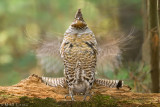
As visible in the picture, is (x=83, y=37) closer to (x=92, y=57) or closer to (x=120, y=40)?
(x=92, y=57)

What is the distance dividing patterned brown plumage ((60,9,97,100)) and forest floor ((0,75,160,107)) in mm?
157

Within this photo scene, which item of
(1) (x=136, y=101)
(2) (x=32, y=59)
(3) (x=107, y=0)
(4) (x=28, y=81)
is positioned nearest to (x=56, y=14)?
(2) (x=32, y=59)

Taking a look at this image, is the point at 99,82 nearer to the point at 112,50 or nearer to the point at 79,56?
the point at 79,56

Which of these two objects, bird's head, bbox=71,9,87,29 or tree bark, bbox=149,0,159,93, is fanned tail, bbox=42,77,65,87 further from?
tree bark, bbox=149,0,159,93

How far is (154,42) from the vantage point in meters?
3.61

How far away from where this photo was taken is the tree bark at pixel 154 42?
3.54 meters

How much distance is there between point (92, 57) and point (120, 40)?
3.43 feet

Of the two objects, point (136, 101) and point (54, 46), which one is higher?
point (54, 46)

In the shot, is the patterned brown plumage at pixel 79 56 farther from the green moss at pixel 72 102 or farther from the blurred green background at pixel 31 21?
the blurred green background at pixel 31 21

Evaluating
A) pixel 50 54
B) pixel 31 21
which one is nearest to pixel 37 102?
pixel 50 54

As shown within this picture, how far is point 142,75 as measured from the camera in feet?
13.0

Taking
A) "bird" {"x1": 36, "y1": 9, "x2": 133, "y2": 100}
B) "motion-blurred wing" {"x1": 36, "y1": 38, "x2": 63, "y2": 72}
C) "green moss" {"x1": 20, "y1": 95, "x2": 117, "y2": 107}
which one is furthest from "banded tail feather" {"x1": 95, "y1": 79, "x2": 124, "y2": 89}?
"motion-blurred wing" {"x1": 36, "y1": 38, "x2": 63, "y2": 72}

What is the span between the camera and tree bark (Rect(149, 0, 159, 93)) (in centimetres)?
354

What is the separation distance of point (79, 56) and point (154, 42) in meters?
1.38
